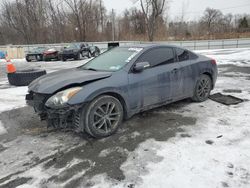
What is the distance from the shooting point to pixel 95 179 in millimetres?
2697

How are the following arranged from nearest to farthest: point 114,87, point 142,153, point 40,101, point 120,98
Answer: point 142,153 → point 40,101 → point 114,87 → point 120,98

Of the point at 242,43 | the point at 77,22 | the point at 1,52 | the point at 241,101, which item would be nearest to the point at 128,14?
the point at 77,22

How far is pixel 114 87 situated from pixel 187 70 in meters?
1.92

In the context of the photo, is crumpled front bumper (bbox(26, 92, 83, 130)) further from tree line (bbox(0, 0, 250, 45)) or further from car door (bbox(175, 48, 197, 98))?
tree line (bbox(0, 0, 250, 45))

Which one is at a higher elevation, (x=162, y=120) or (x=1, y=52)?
(x=1, y=52)

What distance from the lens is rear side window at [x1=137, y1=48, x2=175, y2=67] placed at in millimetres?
4320

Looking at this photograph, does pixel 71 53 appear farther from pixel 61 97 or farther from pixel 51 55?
pixel 61 97

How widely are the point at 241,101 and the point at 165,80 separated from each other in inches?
86.8

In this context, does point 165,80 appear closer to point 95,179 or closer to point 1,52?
point 95,179

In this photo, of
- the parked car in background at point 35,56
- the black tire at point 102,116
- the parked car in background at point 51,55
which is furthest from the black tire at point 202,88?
the parked car in background at point 35,56

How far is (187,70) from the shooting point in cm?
489

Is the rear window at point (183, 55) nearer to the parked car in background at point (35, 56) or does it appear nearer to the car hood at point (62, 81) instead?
the car hood at point (62, 81)

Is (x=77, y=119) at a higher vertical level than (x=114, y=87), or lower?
lower

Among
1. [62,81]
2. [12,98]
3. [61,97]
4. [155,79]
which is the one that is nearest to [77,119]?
[61,97]
